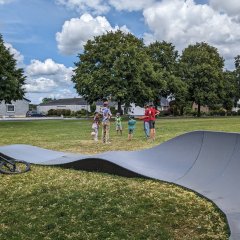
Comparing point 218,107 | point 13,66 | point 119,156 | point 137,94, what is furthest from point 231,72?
point 119,156

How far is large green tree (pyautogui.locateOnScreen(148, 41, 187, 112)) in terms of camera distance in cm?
6091

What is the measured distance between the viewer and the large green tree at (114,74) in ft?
156

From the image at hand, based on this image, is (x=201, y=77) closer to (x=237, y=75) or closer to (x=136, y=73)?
(x=237, y=75)

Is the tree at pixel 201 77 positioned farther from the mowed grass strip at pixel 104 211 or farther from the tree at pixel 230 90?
the mowed grass strip at pixel 104 211

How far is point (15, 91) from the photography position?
41.9 metres

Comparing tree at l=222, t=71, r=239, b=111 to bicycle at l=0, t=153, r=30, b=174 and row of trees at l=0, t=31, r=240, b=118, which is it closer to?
row of trees at l=0, t=31, r=240, b=118

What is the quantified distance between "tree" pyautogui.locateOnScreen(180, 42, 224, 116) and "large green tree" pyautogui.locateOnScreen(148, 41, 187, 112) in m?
2.60

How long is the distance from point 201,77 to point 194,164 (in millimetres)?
61995

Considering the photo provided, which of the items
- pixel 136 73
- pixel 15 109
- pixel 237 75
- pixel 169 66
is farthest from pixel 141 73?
pixel 15 109

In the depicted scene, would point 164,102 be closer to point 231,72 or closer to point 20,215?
point 231,72

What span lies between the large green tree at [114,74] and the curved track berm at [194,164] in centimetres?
3755

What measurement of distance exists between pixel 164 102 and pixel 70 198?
11663 centimetres

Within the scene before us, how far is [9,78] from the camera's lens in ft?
135

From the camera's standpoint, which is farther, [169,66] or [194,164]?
[169,66]
